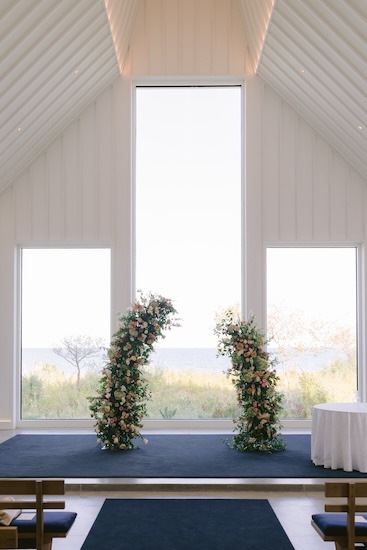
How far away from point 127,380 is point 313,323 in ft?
11.3

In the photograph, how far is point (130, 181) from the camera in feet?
35.4

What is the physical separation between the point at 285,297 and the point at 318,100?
277cm

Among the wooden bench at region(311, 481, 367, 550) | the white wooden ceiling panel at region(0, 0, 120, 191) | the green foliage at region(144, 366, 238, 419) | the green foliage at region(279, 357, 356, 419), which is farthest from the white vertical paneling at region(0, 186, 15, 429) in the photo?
the wooden bench at region(311, 481, 367, 550)

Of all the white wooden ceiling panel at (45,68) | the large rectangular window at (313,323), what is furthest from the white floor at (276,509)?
the white wooden ceiling panel at (45,68)

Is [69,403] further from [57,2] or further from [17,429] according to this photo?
[57,2]

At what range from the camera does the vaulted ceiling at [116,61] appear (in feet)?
24.9

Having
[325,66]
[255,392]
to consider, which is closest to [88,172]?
[325,66]

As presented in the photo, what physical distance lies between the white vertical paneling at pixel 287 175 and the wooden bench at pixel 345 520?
643 centimetres

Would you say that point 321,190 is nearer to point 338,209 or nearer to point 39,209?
point 338,209

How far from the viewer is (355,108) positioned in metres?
8.91

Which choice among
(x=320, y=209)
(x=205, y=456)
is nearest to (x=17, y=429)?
(x=205, y=456)

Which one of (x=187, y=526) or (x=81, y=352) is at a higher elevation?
(x=81, y=352)

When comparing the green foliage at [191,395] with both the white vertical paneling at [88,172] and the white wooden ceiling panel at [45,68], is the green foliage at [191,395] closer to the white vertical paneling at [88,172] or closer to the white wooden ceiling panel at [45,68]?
the white vertical paneling at [88,172]

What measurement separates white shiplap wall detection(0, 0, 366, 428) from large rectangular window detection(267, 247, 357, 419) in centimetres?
28
